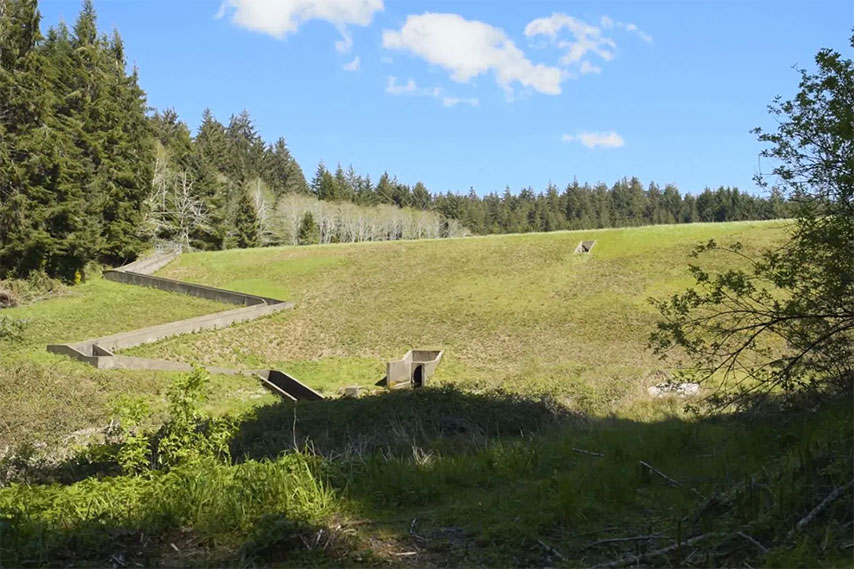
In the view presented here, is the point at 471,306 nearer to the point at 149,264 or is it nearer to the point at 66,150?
the point at 149,264

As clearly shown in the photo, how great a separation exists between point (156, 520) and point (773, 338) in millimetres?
22846

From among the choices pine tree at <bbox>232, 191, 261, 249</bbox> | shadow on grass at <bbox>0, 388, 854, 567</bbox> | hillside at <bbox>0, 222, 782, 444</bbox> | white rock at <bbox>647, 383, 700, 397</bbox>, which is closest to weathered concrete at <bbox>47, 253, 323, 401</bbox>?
hillside at <bbox>0, 222, 782, 444</bbox>

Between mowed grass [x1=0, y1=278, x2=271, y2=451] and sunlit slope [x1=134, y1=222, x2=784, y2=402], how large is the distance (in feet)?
12.7

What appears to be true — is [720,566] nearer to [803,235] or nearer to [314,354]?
[803,235]

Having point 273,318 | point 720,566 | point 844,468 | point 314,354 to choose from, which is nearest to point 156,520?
point 720,566

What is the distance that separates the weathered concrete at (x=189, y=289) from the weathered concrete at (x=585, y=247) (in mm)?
19277

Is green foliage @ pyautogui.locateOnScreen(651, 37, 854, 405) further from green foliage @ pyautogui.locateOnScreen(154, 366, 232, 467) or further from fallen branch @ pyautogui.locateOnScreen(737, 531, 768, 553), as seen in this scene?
green foliage @ pyautogui.locateOnScreen(154, 366, 232, 467)

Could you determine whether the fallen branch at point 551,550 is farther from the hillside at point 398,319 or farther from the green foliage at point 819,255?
the hillside at point 398,319

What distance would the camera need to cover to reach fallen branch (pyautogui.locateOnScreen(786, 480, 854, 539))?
13.0 feet

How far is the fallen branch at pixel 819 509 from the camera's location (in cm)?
397

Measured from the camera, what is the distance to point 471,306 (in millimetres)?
32188

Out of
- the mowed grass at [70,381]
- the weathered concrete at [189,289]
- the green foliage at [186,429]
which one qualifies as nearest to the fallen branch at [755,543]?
the green foliage at [186,429]

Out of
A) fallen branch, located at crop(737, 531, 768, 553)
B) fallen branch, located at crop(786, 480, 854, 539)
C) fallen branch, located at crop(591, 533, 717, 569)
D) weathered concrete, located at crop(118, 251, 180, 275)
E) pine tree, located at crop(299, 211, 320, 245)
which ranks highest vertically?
pine tree, located at crop(299, 211, 320, 245)

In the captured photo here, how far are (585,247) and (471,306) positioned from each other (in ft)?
40.6
